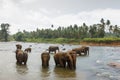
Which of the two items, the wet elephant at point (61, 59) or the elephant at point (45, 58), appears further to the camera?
the elephant at point (45, 58)

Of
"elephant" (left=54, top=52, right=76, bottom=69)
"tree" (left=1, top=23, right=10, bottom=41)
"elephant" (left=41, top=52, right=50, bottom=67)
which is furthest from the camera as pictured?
"tree" (left=1, top=23, right=10, bottom=41)

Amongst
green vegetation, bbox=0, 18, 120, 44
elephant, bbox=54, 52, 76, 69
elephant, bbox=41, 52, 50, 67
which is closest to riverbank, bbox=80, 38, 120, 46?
green vegetation, bbox=0, 18, 120, 44

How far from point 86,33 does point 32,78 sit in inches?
4367

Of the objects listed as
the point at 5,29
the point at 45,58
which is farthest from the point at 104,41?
the point at 5,29

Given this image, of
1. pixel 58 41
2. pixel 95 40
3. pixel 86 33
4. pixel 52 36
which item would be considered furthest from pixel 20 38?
pixel 95 40

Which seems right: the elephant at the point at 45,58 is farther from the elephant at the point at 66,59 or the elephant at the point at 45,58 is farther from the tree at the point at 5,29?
the tree at the point at 5,29

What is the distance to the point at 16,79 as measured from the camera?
1596 centimetres

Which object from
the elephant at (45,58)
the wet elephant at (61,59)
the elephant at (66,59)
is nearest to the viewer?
the elephant at (66,59)

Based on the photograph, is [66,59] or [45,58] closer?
[66,59]

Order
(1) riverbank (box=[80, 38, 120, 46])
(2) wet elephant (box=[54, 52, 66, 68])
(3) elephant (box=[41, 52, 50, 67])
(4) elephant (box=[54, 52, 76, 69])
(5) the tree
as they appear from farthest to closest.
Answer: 1. (5) the tree
2. (1) riverbank (box=[80, 38, 120, 46])
3. (3) elephant (box=[41, 52, 50, 67])
4. (2) wet elephant (box=[54, 52, 66, 68])
5. (4) elephant (box=[54, 52, 76, 69])

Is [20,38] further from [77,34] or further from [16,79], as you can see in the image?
[16,79]

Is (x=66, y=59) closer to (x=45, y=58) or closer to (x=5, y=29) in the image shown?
(x=45, y=58)

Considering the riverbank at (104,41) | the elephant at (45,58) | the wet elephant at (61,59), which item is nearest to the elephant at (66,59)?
the wet elephant at (61,59)

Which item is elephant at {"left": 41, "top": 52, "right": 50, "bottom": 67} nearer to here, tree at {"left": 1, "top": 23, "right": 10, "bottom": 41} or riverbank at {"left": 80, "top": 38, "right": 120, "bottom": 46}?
riverbank at {"left": 80, "top": 38, "right": 120, "bottom": 46}
